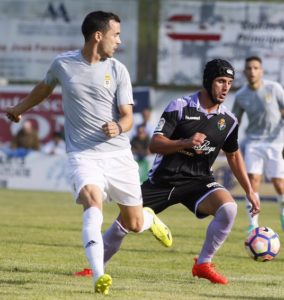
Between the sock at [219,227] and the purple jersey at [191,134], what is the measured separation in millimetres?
469

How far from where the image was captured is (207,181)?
31.7ft

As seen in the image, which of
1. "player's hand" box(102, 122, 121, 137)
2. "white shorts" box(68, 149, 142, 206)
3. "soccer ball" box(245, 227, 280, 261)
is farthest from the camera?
"soccer ball" box(245, 227, 280, 261)

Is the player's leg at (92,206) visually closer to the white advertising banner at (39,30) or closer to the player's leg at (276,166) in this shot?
the player's leg at (276,166)

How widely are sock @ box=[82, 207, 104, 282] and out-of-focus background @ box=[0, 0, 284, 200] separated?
2009cm

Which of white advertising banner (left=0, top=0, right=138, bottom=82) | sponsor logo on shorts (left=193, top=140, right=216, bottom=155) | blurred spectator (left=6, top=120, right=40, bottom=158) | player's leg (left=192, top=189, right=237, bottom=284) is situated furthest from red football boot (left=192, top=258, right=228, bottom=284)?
white advertising banner (left=0, top=0, right=138, bottom=82)

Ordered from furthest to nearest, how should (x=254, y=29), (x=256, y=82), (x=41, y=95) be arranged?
1. (x=254, y=29)
2. (x=256, y=82)
3. (x=41, y=95)

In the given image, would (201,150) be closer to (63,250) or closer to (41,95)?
(41,95)

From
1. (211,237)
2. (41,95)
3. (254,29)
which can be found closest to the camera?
(41,95)

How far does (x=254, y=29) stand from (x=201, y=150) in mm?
21960

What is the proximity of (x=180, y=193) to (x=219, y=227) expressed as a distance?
0.51 m

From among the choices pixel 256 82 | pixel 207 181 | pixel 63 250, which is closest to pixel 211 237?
pixel 207 181

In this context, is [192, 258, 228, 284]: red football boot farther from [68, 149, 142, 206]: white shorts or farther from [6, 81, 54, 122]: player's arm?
[6, 81, 54, 122]: player's arm

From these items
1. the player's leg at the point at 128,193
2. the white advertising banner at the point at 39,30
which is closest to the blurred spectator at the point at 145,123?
the white advertising banner at the point at 39,30

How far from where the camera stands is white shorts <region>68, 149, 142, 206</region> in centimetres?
840
